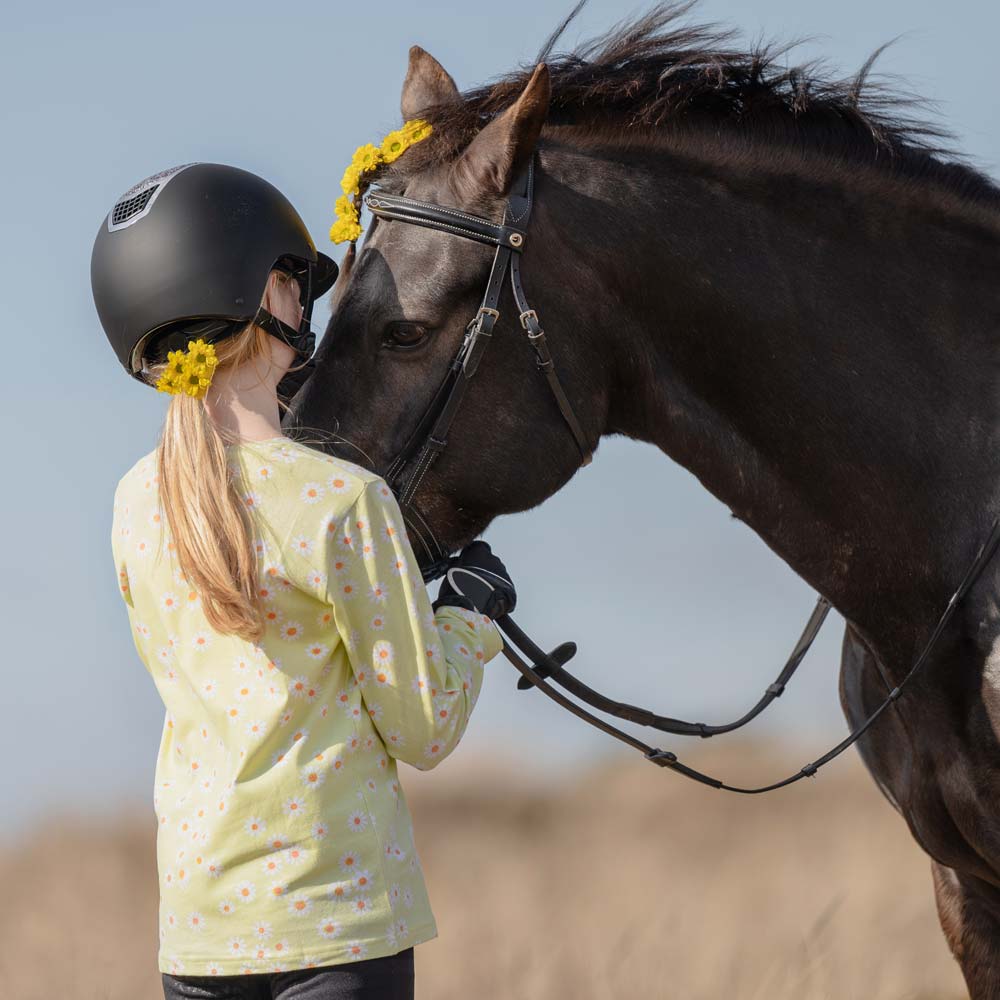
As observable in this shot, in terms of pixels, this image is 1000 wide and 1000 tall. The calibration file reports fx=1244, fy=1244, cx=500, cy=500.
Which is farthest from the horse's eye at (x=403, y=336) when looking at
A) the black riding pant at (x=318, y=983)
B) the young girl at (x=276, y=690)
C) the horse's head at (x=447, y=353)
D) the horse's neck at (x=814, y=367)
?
the black riding pant at (x=318, y=983)

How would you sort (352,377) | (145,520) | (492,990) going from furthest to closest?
(492,990) < (352,377) < (145,520)

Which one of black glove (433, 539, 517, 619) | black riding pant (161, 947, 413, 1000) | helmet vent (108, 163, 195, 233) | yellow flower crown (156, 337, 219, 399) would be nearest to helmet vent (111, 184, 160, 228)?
helmet vent (108, 163, 195, 233)

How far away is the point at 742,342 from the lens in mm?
2762

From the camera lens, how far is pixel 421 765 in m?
2.05

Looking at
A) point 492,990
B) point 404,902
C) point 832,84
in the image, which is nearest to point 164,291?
point 404,902

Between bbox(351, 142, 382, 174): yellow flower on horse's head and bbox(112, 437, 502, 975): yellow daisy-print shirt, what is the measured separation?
1.04 meters

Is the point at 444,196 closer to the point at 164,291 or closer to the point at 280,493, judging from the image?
the point at 164,291

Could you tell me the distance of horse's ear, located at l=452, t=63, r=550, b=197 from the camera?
2596mm

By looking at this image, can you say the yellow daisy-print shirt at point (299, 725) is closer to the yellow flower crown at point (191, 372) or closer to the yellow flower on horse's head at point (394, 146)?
the yellow flower crown at point (191, 372)

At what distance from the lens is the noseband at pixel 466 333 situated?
2646 millimetres

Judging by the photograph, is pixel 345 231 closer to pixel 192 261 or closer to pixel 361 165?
pixel 361 165

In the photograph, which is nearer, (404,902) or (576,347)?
(404,902)

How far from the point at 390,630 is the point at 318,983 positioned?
0.54 m

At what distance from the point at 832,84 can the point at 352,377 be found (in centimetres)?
137
